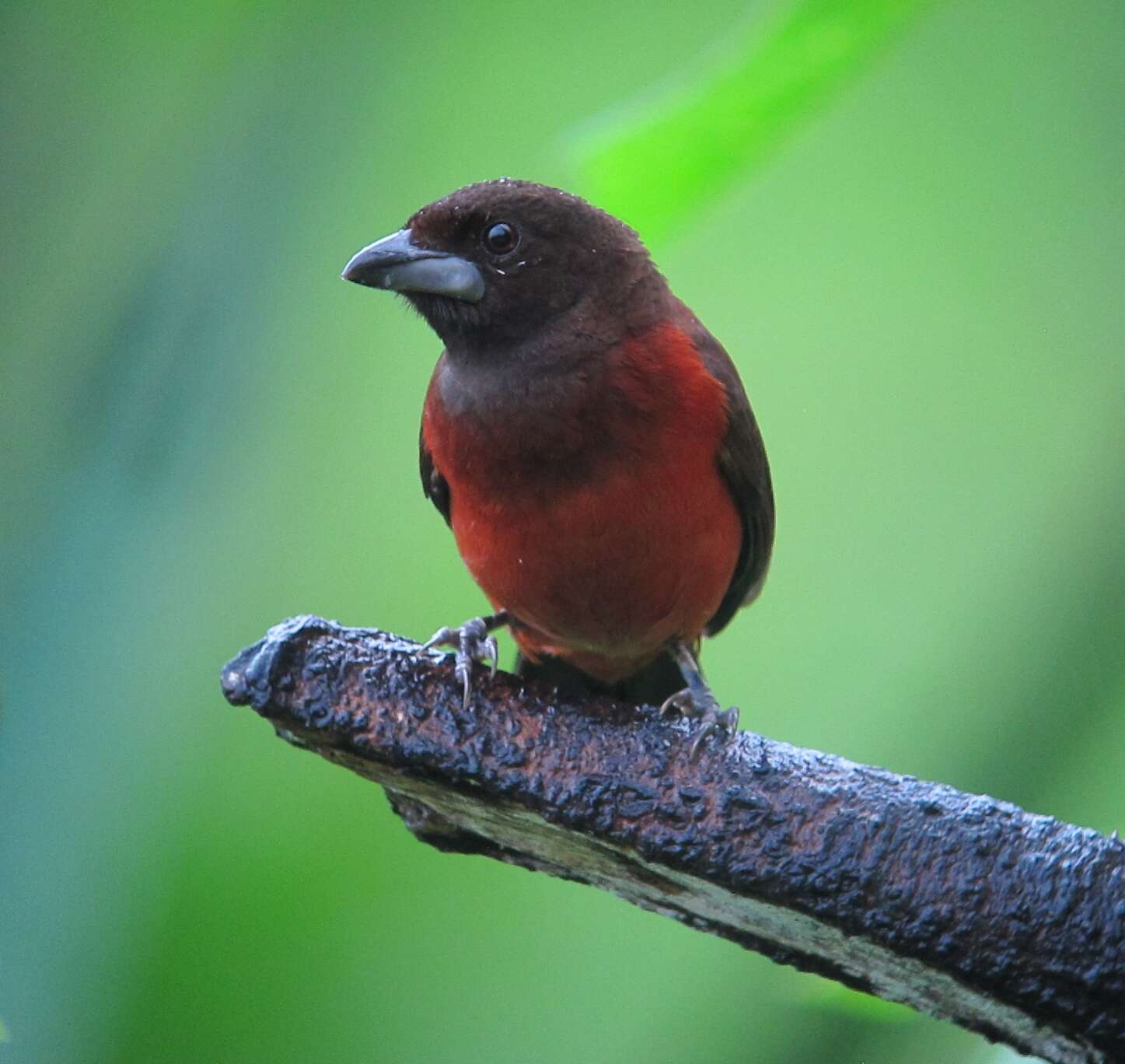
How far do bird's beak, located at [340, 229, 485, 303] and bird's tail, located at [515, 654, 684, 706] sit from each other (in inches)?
42.4

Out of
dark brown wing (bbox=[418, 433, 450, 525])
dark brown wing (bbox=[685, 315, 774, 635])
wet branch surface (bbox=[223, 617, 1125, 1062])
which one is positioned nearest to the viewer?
wet branch surface (bbox=[223, 617, 1125, 1062])

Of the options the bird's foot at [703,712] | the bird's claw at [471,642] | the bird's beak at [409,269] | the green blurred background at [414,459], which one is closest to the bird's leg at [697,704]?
the bird's foot at [703,712]

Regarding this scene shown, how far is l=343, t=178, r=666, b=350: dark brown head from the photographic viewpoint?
2898 millimetres

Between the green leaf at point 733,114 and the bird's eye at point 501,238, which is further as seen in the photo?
the bird's eye at point 501,238

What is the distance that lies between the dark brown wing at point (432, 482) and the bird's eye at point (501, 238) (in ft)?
1.62

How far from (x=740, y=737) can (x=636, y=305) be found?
993mm

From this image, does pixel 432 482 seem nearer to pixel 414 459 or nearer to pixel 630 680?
pixel 630 680

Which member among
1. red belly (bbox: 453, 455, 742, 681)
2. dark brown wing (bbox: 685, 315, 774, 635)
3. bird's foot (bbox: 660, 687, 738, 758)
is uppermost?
dark brown wing (bbox: 685, 315, 774, 635)

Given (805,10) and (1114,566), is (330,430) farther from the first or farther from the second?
(805,10)

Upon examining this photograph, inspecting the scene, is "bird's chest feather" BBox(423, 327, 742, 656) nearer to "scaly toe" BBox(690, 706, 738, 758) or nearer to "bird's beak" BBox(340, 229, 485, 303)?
"bird's beak" BBox(340, 229, 485, 303)

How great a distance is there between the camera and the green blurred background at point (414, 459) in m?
2.49

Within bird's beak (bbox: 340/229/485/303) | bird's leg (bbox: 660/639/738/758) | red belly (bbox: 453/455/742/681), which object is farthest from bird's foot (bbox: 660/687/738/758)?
bird's beak (bbox: 340/229/485/303)

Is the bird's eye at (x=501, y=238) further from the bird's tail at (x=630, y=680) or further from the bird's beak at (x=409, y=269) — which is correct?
the bird's tail at (x=630, y=680)

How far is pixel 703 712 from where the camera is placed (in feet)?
9.70
